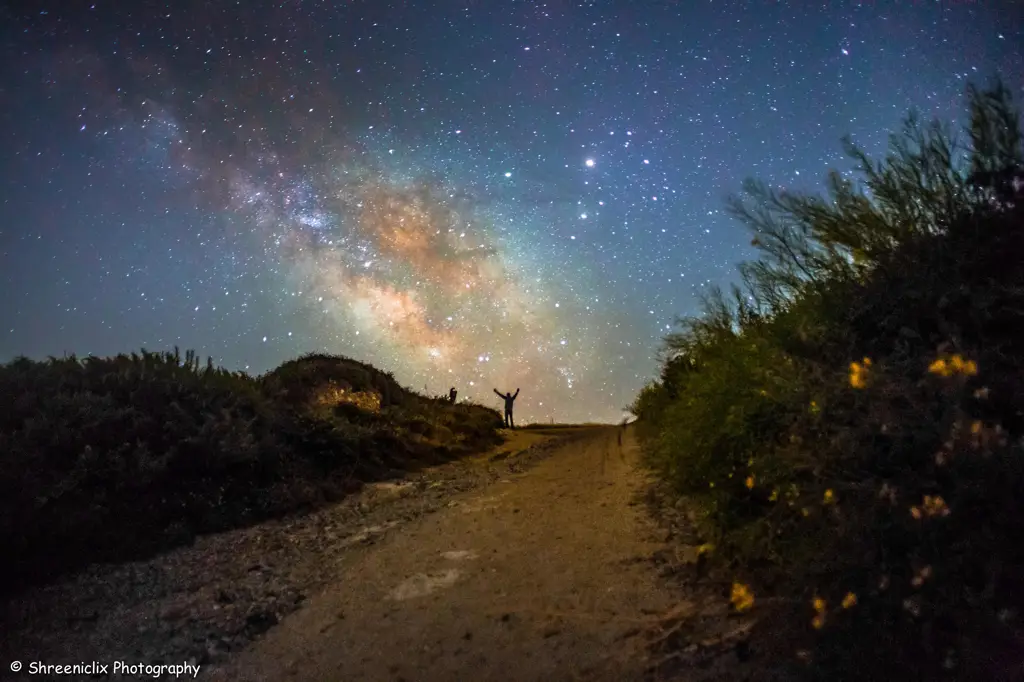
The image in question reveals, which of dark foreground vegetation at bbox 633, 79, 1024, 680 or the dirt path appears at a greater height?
dark foreground vegetation at bbox 633, 79, 1024, 680

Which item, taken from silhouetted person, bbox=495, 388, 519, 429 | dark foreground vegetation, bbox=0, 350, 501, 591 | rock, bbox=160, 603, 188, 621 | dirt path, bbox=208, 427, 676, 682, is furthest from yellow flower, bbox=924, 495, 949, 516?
silhouetted person, bbox=495, 388, 519, 429

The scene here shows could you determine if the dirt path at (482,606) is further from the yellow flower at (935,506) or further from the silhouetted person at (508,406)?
the silhouetted person at (508,406)

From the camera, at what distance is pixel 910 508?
3.55 m

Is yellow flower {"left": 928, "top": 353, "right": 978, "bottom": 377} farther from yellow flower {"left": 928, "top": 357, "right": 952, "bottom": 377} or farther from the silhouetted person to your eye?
the silhouetted person

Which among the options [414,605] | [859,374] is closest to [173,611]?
[414,605]

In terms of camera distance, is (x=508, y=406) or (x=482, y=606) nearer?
(x=482, y=606)

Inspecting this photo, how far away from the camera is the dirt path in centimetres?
481

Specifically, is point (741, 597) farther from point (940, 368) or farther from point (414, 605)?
point (414, 605)

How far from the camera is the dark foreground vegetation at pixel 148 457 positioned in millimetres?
7363

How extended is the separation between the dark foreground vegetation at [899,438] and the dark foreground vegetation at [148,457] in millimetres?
6908

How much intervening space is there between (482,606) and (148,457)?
5.84m

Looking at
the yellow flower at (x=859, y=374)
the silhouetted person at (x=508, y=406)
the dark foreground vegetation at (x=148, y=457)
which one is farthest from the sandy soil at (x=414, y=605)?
the silhouetted person at (x=508, y=406)

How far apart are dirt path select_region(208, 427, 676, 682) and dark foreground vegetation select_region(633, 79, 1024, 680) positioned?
1.04 m

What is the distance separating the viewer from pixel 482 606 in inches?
229
